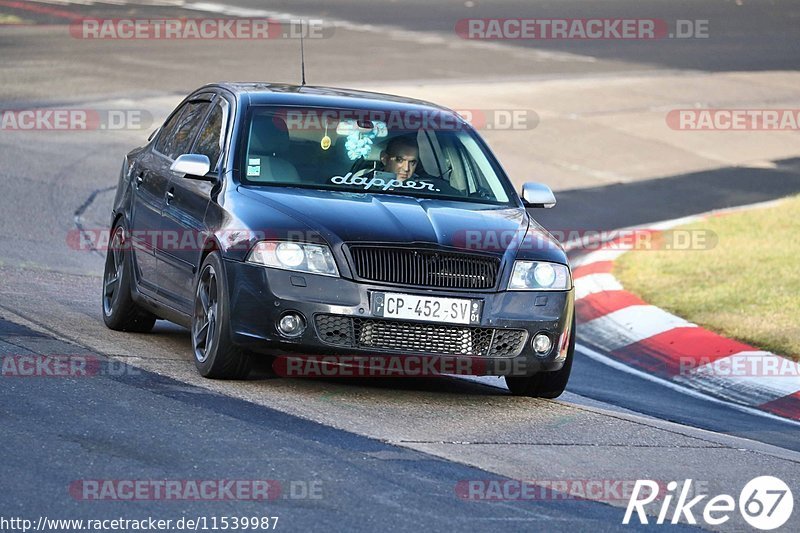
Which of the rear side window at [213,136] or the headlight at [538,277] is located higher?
the rear side window at [213,136]

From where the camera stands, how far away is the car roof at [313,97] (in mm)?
9352

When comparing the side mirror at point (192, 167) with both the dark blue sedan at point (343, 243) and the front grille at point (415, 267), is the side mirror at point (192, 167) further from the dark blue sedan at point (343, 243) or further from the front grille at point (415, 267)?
the front grille at point (415, 267)

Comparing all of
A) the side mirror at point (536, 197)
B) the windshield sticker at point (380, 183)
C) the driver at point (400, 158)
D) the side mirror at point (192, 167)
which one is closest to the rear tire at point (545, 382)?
the side mirror at point (536, 197)

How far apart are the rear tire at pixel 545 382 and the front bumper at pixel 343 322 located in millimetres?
573

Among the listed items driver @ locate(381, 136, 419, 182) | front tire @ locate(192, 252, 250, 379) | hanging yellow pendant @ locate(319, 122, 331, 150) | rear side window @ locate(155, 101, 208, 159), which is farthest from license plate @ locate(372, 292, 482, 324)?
rear side window @ locate(155, 101, 208, 159)

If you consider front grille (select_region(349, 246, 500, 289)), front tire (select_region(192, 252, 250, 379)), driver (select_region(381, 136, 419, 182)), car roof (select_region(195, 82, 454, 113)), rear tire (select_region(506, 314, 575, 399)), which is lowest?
rear tire (select_region(506, 314, 575, 399))

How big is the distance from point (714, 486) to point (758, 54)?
24.5 m

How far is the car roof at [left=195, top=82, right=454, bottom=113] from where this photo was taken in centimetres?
935

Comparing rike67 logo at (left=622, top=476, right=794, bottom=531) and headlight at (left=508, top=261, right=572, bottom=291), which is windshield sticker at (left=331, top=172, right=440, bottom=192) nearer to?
headlight at (left=508, top=261, right=572, bottom=291)

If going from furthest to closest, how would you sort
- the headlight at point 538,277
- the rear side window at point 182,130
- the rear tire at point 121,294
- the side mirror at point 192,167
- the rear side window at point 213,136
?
the rear tire at point 121,294, the rear side window at point 182,130, the rear side window at point 213,136, the side mirror at point 192,167, the headlight at point 538,277

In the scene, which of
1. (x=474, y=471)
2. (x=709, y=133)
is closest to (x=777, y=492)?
(x=474, y=471)

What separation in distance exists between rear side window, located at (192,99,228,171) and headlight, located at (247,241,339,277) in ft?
3.73

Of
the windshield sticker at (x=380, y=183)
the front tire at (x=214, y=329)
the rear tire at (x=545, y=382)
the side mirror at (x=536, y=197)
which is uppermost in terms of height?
the windshield sticker at (x=380, y=183)

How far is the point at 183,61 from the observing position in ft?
82.4
